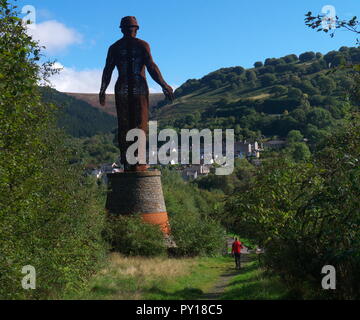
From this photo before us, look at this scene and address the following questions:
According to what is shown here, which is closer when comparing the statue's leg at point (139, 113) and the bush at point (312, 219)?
the bush at point (312, 219)

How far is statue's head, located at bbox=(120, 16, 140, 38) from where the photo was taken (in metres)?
20.5

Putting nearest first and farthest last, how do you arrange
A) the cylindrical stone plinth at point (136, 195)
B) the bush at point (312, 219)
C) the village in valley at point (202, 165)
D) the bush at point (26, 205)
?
the bush at point (312, 219), the bush at point (26, 205), the cylindrical stone plinth at point (136, 195), the village in valley at point (202, 165)

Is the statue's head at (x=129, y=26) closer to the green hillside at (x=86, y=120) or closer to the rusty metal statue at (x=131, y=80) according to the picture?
the rusty metal statue at (x=131, y=80)

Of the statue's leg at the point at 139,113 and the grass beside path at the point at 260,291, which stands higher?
the statue's leg at the point at 139,113

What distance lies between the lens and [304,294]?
9.92m

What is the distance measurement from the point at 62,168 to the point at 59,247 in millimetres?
7214

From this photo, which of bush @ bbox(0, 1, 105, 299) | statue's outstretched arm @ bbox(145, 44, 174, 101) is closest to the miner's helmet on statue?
statue's outstretched arm @ bbox(145, 44, 174, 101)

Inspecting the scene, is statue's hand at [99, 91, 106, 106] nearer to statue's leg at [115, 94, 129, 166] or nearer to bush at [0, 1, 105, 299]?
statue's leg at [115, 94, 129, 166]

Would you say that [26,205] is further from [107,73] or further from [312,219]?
[107,73]

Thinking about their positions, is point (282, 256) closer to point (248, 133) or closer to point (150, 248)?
point (150, 248)

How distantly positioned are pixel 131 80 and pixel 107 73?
146 centimetres

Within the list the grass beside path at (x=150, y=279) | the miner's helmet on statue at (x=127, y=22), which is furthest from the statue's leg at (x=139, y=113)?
the grass beside path at (x=150, y=279)

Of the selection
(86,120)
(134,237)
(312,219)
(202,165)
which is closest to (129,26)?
(134,237)

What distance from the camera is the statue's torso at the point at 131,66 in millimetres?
20422
